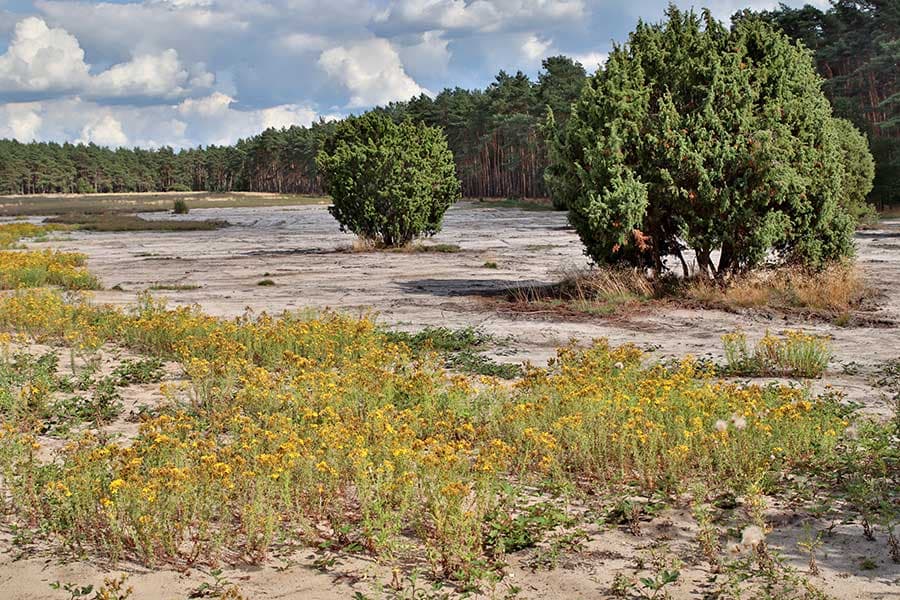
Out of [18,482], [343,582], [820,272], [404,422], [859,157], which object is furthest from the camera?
[859,157]

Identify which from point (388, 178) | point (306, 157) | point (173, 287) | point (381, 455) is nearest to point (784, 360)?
point (381, 455)

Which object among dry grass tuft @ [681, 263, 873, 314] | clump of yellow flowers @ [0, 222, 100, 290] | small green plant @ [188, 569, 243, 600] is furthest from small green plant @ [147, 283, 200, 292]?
small green plant @ [188, 569, 243, 600]

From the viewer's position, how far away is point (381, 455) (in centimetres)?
661

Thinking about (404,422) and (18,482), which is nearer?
(18,482)

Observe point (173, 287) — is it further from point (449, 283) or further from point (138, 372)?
point (138, 372)

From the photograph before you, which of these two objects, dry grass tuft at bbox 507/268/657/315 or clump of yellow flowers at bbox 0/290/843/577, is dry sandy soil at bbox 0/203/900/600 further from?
dry grass tuft at bbox 507/268/657/315

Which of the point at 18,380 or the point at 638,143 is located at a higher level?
the point at 638,143

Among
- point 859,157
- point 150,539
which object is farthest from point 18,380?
point 859,157

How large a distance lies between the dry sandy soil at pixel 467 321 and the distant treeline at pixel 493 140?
20.6 ft

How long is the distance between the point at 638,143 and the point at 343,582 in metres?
12.7

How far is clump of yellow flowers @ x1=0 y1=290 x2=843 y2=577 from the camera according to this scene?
5555 millimetres

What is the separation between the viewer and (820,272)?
53.4 feet

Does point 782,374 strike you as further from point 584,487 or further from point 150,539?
point 150,539

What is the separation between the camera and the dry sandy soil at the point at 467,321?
5.21 metres
